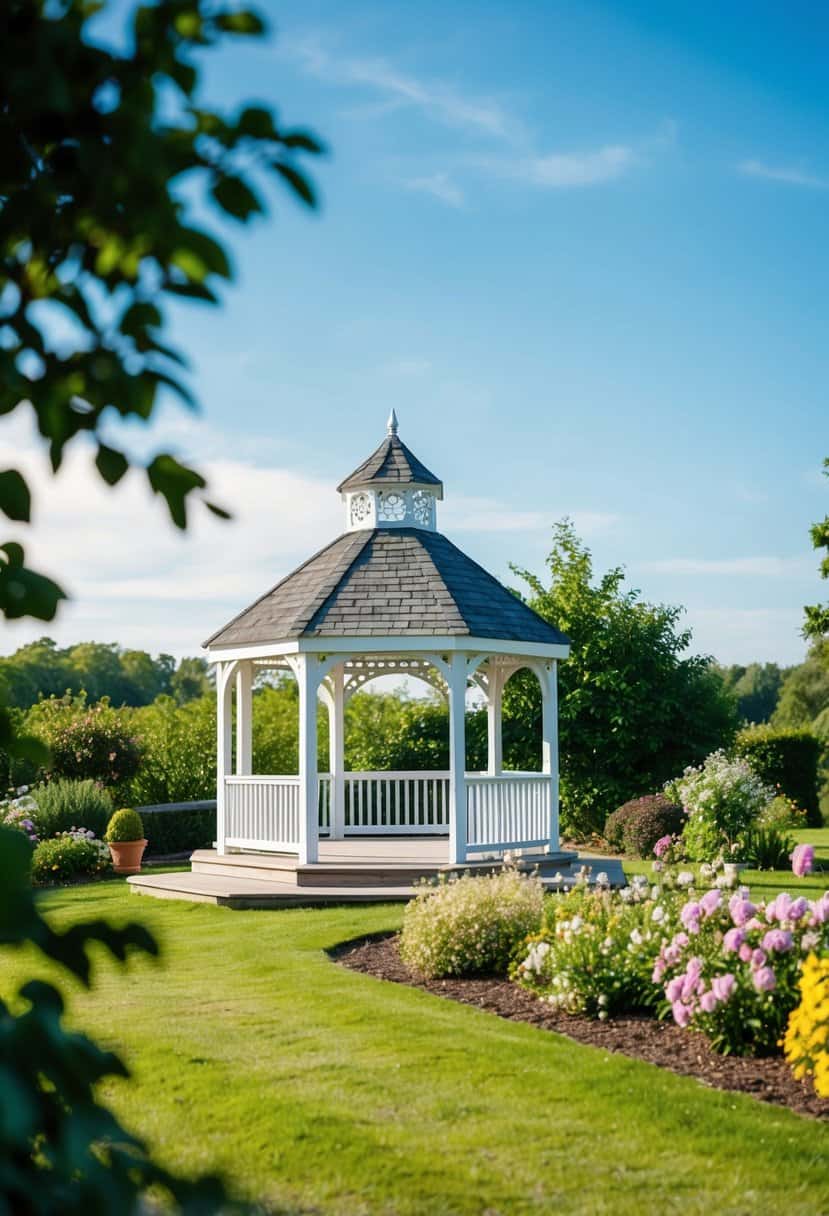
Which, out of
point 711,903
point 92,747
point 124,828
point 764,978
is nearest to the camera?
point 764,978

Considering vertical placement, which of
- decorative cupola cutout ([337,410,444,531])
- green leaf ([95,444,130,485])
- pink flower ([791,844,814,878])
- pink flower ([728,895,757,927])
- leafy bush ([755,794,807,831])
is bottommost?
leafy bush ([755,794,807,831])

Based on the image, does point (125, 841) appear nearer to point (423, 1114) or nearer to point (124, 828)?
point (124, 828)

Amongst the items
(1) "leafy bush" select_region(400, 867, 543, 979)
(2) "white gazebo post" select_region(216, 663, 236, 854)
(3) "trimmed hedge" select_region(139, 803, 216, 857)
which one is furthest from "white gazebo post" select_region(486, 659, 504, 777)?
(1) "leafy bush" select_region(400, 867, 543, 979)

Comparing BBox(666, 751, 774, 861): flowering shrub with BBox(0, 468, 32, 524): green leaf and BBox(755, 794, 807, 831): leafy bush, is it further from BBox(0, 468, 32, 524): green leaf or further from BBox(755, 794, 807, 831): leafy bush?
BBox(0, 468, 32, 524): green leaf

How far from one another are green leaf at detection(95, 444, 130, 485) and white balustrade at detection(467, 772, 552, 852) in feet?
43.5

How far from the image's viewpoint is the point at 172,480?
1692mm

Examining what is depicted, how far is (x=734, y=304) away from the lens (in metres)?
13.7

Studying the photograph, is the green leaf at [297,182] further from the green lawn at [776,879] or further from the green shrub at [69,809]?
the green shrub at [69,809]

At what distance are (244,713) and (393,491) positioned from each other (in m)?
4.06

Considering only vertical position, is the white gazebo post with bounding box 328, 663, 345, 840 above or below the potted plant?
above

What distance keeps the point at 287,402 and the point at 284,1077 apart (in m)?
5.11

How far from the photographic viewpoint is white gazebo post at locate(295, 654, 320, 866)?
14.5 m

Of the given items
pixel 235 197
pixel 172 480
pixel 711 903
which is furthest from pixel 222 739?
pixel 235 197

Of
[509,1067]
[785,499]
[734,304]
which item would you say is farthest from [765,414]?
[509,1067]
